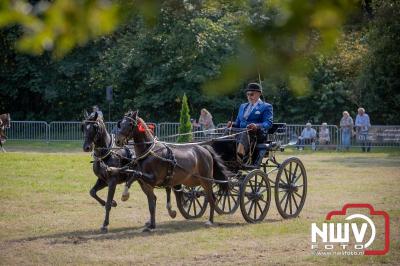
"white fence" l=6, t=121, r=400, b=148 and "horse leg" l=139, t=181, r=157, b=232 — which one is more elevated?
"white fence" l=6, t=121, r=400, b=148

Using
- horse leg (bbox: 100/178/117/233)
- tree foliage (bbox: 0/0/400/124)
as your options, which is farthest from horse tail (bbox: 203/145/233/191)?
horse leg (bbox: 100/178/117/233)

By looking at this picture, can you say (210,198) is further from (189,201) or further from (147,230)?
(147,230)

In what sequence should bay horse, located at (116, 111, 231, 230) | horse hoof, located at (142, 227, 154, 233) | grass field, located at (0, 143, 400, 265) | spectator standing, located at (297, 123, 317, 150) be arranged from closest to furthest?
grass field, located at (0, 143, 400, 265) → horse hoof, located at (142, 227, 154, 233) → bay horse, located at (116, 111, 231, 230) → spectator standing, located at (297, 123, 317, 150)

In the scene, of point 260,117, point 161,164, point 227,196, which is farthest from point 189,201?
point 260,117

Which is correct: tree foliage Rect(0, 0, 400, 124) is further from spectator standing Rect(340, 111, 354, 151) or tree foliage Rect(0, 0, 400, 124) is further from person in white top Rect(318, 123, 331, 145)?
spectator standing Rect(340, 111, 354, 151)

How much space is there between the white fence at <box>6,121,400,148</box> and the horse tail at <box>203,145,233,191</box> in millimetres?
15558

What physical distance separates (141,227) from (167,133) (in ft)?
68.0

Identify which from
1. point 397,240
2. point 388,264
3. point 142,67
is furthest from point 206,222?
point 142,67

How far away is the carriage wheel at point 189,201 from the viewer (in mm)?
11969

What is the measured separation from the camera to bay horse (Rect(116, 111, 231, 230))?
11016 mm

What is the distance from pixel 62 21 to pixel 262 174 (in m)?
8.72

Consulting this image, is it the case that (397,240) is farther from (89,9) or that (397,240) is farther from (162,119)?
(162,119)

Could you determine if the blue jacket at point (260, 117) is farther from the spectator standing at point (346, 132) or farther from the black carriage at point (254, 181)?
the spectator standing at point (346, 132)

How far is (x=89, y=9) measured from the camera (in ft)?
9.40
